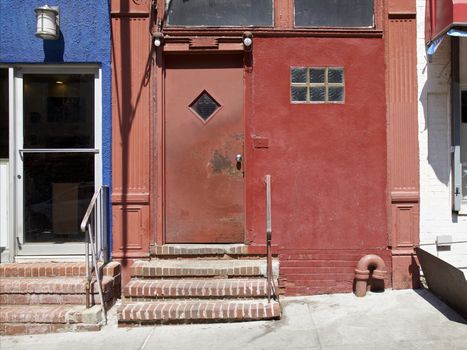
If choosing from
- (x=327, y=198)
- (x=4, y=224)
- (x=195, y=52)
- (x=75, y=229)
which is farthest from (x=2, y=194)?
(x=327, y=198)

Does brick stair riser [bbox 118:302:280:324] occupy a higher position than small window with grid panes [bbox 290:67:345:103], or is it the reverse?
small window with grid panes [bbox 290:67:345:103]

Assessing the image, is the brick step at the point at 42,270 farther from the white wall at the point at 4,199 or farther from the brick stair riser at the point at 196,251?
the brick stair riser at the point at 196,251

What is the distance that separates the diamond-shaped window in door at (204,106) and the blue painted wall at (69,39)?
3.46 feet

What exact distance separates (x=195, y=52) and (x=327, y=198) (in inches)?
95.0

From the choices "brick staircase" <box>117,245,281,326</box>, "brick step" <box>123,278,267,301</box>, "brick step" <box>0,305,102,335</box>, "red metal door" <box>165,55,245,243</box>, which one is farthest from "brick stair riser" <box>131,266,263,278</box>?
"brick step" <box>0,305,102,335</box>

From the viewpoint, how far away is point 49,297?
17.7 ft

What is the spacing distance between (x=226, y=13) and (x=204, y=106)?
1175 millimetres

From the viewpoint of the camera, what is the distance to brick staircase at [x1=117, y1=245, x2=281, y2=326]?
510cm

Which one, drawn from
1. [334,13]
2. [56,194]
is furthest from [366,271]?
[56,194]

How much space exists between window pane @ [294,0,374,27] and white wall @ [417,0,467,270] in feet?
2.28

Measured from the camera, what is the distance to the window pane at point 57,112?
6.09 metres

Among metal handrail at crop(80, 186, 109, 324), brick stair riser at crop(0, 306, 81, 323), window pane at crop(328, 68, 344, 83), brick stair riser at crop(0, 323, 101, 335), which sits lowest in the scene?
brick stair riser at crop(0, 323, 101, 335)

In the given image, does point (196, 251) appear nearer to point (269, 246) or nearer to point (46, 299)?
point (269, 246)

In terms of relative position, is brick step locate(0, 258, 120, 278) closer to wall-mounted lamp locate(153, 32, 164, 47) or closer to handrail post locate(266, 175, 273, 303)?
handrail post locate(266, 175, 273, 303)
